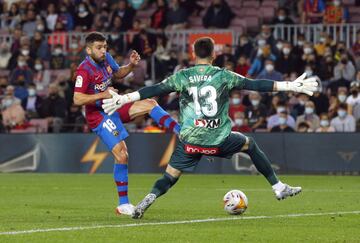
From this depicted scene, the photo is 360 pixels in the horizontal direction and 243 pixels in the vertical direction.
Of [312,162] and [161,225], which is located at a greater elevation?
[161,225]

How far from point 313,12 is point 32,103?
26.4ft

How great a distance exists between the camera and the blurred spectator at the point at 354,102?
2647 centimetres

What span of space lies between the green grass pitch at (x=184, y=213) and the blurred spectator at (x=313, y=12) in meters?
9.29

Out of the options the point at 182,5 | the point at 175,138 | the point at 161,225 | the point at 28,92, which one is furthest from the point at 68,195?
the point at 182,5

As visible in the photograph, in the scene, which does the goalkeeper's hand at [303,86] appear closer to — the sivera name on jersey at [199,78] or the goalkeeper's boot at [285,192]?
the sivera name on jersey at [199,78]

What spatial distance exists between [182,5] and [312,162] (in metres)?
9.04

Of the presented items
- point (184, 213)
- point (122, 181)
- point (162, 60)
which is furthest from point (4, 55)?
point (184, 213)

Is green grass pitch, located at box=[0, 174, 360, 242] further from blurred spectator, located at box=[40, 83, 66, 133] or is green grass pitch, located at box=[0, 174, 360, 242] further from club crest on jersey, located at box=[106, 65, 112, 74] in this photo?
blurred spectator, located at box=[40, 83, 66, 133]

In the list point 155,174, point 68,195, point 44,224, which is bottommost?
point 155,174

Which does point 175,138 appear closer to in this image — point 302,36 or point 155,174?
point 155,174

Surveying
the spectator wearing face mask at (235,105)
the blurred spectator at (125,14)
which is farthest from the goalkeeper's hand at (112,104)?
the blurred spectator at (125,14)

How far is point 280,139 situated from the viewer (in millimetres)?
25250

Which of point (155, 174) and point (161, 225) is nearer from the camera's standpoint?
point (161, 225)

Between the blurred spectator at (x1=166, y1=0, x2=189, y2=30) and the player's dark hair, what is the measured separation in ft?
64.3
